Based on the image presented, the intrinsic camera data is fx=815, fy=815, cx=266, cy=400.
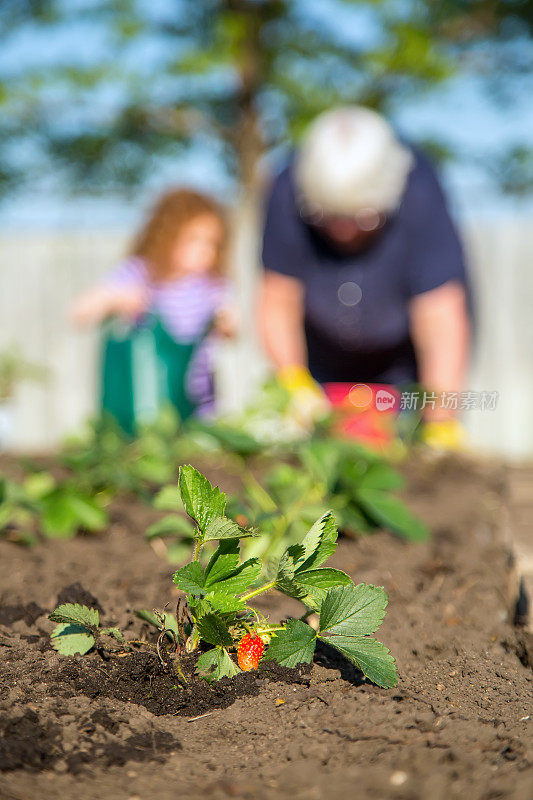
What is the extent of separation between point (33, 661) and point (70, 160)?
10.1 meters

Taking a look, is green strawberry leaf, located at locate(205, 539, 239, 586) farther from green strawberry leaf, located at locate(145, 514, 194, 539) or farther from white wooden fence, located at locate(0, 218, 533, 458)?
white wooden fence, located at locate(0, 218, 533, 458)

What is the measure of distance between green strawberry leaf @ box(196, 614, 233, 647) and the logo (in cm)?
163

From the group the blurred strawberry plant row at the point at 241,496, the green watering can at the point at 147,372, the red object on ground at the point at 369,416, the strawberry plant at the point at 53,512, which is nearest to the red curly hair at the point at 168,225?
the green watering can at the point at 147,372

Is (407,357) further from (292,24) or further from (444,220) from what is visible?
(292,24)

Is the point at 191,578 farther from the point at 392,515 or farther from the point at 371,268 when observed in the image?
the point at 371,268

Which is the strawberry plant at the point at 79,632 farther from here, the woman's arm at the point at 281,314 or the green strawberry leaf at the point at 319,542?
the woman's arm at the point at 281,314

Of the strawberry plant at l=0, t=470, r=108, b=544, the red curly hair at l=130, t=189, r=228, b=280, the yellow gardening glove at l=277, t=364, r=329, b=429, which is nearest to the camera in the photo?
the strawberry plant at l=0, t=470, r=108, b=544

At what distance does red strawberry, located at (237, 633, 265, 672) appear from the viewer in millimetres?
854

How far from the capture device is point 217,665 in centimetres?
83

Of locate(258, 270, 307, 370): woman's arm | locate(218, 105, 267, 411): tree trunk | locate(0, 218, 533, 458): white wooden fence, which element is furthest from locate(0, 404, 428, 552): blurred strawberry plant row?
locate(0, 218, 533, 458): white wooden fence

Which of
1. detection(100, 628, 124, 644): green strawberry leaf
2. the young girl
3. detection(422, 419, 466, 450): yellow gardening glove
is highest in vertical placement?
the young girl

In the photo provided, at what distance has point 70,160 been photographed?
10.2 meters

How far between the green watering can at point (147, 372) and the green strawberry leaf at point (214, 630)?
235 cm

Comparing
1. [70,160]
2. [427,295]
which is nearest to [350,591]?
[427,295]
